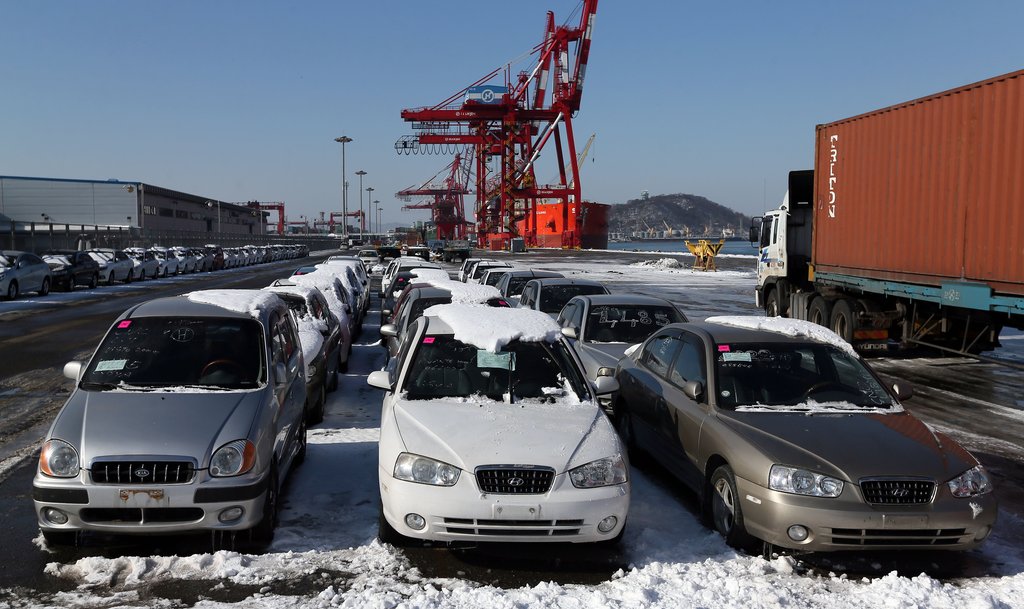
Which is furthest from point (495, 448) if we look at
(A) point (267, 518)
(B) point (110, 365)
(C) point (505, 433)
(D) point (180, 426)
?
(B) point (110, 365)

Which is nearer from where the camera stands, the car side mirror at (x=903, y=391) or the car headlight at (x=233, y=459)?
the car headlight at (x=233, y=459)

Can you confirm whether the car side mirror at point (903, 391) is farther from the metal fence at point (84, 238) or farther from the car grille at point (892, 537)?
the metal fence at point (84, 238)

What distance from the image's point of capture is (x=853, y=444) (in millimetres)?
5184

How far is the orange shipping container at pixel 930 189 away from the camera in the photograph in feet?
34.7

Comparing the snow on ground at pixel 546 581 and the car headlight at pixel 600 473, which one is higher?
the car headlight at pixel 600 473

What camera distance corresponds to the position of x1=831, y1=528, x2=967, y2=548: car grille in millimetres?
4777

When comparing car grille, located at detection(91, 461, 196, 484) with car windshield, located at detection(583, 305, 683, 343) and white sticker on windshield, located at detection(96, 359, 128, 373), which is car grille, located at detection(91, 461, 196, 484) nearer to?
white sticker on windshield, located at detection(96, 359, 128, 373)

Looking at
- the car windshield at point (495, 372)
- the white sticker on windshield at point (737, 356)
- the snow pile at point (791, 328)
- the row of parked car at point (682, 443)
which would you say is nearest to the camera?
the row of parked car at point (682, 443)

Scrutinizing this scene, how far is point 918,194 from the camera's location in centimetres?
1267

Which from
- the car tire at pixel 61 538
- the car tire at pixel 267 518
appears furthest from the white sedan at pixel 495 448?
the car tire at pixel 61 538

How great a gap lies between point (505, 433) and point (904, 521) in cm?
241

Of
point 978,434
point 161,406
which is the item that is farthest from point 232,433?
point 978,434

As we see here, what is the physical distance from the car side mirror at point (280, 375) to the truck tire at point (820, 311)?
1231 cm

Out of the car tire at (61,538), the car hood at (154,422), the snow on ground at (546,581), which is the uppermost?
the car hood at (154,422)
